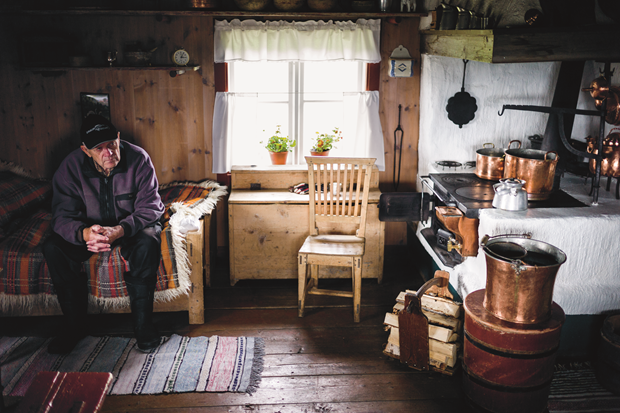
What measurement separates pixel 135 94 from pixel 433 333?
9.53ft

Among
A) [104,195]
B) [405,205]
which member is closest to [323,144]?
[405,205]

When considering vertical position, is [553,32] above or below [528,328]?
above

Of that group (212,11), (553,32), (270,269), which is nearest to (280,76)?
(212,11)

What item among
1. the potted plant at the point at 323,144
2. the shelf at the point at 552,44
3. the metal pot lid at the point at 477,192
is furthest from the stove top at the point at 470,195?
the potted plant at the point at 323,144

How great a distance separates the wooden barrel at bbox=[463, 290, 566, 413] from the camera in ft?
7.68

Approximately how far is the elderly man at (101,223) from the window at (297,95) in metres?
1.17

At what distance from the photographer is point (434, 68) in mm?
3975

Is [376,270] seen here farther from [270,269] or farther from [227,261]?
[227,261]

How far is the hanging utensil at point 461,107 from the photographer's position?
3934 mm

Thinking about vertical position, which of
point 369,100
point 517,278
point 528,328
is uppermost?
point 369,100

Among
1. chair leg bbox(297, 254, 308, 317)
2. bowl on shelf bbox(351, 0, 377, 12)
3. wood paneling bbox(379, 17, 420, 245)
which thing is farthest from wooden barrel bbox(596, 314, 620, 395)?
bowl on shelf bbox(351, 0, 377, 12)

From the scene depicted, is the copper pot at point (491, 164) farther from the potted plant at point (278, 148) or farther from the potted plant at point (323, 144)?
the potted plant at point (278, 148)

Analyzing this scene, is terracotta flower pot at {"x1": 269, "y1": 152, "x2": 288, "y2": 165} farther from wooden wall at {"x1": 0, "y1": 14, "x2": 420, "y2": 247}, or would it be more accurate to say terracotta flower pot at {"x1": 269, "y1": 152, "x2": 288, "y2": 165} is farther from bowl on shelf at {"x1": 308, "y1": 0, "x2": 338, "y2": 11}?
bowl on shelf at {"x1": 308, "y1": 0, "x2": 338, "y2": 11}

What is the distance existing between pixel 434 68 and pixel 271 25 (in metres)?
1.30
